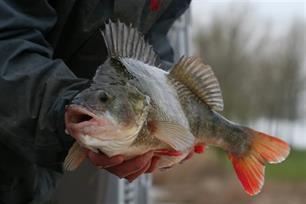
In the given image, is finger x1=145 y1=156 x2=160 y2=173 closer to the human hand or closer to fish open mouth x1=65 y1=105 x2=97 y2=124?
the human hand

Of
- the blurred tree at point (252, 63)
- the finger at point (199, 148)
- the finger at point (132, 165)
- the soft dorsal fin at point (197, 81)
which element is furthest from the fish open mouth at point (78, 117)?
the blurred tree at point (252, 63)

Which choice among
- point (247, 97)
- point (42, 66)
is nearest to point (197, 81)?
point (42, 66)

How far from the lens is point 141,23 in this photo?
2.85m

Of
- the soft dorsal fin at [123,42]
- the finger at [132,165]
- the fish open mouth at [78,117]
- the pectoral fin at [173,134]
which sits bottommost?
the finger at [132,165]

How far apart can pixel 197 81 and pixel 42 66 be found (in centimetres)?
53

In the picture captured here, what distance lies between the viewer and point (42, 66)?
7.22ft

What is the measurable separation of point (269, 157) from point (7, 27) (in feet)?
3.36

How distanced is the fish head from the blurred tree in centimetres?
2810

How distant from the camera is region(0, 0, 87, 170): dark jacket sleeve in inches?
85.0

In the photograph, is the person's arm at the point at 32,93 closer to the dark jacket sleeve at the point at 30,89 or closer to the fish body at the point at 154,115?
the dark jacket sleeve at the point at 30,89

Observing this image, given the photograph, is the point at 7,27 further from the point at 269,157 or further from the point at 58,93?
the point at 269,157

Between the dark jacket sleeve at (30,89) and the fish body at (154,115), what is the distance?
0.15 meters

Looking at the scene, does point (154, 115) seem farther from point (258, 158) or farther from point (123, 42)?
point (258, 158)

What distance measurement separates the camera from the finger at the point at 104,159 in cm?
200
